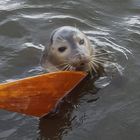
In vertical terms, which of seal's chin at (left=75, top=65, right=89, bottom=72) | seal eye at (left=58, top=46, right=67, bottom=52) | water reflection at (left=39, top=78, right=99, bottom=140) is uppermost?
seal eye at (left=58, top=46, right=67, bottom=52)

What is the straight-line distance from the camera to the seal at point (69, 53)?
5.49 meters

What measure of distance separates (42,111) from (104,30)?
2904 mm

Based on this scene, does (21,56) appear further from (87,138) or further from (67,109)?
(87,138)

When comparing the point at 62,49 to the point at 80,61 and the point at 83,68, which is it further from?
the point at 80,61

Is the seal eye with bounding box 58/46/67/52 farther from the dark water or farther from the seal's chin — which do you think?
the dark water

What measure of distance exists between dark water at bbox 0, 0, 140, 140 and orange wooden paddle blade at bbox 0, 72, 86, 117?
319 millimetres

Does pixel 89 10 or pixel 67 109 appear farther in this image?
pixel 89 10

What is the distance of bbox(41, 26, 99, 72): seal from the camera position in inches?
216

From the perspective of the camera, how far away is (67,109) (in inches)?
212

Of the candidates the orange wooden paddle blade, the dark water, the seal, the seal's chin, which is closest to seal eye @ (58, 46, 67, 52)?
the seal

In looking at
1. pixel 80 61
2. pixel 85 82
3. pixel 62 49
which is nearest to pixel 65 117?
pixel 80 61

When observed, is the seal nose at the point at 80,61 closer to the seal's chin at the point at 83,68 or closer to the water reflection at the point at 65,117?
the seal's chin at the point at 83,68

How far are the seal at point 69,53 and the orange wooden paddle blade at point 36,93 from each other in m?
0.41

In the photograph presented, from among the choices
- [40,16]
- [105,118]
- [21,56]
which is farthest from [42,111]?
[40,16]
